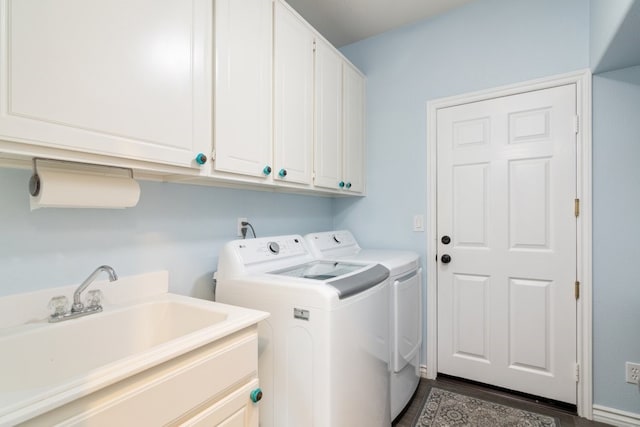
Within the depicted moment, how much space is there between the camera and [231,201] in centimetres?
183

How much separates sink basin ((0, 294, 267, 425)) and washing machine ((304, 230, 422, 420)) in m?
0.95

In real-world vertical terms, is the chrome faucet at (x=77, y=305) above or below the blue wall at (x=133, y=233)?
below

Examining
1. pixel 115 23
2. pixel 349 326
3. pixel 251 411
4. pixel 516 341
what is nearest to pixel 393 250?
pixel 516 341

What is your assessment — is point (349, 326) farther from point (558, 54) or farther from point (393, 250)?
point (558, 54)

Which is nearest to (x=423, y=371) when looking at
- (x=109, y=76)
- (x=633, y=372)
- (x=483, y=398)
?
(x=483, y=398)

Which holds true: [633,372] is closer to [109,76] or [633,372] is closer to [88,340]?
[88,340]

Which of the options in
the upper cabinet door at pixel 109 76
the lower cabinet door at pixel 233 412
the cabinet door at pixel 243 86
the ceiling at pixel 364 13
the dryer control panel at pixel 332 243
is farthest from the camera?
the ceiling at pixel 364 13

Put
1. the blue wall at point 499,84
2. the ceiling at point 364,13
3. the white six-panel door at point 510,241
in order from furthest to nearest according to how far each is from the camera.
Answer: the ceiling at point 364,13, the white six-panel door at point 510,241, the blue wall at point 499,84

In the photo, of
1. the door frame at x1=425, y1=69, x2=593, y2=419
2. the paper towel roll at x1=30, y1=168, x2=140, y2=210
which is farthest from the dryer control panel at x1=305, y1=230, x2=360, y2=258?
the door frame at x1=425, y1=69, x2=593, y2=419

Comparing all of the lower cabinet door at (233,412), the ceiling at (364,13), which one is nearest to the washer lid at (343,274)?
the lower cabinet door at (233,412)

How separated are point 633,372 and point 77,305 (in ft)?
9.18

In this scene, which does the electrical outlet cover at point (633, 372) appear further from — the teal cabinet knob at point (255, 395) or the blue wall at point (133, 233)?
the blue wall at point (133, 233)

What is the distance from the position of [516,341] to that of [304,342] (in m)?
1.67

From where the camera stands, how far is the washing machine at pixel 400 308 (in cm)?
178
